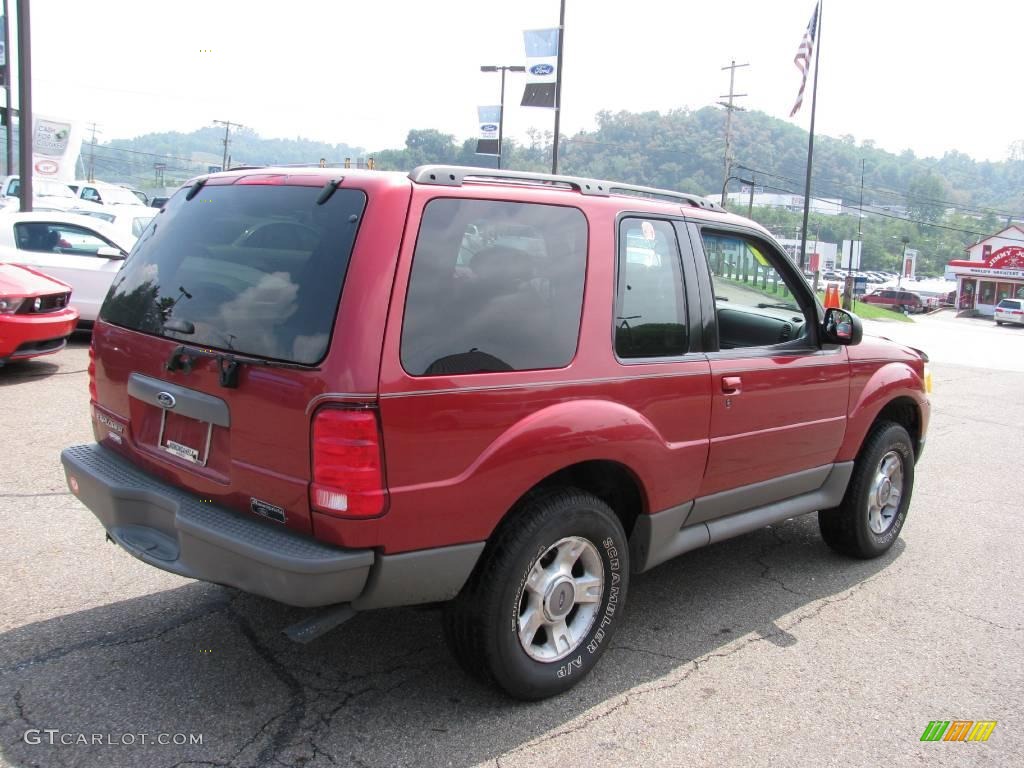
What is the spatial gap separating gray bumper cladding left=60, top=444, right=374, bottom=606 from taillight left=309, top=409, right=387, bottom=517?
158 millimetres

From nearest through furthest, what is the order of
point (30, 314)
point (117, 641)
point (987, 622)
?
point (117, 641) → point (987, 622) → point (30, 314)

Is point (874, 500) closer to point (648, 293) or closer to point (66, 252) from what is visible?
point (648, 293)

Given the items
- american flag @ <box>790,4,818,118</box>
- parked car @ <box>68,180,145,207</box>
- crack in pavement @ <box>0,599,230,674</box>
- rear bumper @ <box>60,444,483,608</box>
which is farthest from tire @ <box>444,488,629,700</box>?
parked car @ <box>68,180,145,207</box>

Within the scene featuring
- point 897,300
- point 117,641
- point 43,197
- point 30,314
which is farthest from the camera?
point 897,300

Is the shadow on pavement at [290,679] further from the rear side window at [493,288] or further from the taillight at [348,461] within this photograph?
the rear side window at [493,288]

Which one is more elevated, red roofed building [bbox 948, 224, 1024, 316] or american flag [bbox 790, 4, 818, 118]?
american flag [bbox 790, 4, 818, 118]

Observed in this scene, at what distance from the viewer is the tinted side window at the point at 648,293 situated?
3.48m

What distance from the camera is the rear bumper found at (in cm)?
268

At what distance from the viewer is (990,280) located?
70.2m

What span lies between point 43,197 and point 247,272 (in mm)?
24183

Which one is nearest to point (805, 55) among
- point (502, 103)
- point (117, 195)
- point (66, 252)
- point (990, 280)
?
point (502, 103)

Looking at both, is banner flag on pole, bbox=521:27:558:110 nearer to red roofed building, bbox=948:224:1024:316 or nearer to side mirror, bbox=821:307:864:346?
side mirror, bbox=821:307:864:346

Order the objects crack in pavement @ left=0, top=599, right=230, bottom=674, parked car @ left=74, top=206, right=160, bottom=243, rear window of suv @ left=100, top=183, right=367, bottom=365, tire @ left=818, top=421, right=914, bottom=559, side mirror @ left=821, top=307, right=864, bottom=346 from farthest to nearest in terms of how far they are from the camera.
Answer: parked car @ left=74, top=206, right=160, bottom=243, tire @ left=818, top=421, right=914, bottom=559, side mirror @ left=821, top=307, right=864, bottom=346, crack in pavement @ left=0, top=599, right=230, bottom=674, rear window of suv @ left=100, top=183, right=367, bottom=365

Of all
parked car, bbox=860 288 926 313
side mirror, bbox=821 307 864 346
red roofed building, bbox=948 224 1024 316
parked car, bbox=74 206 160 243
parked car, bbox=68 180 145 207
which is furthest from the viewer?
red roofed building, bbox=948 224 1024 316
